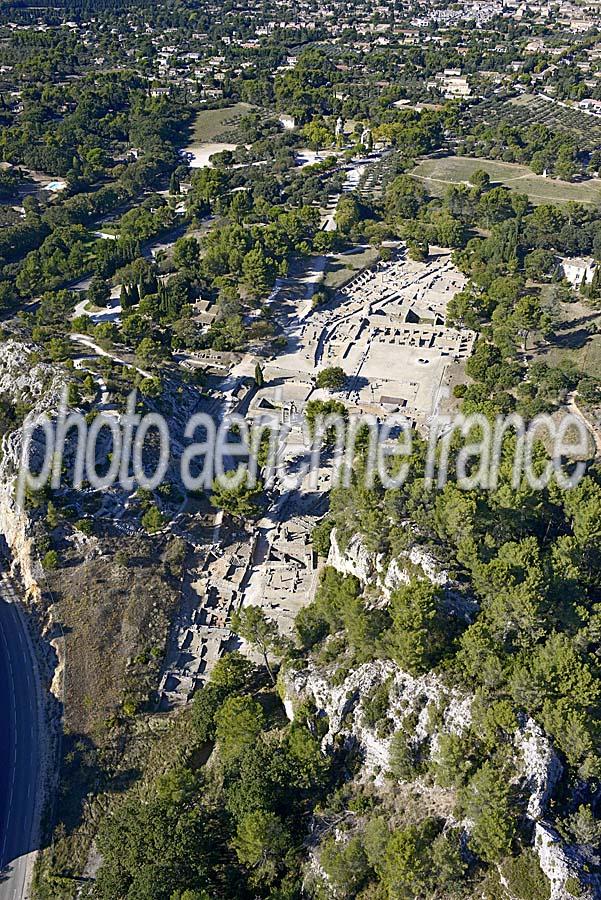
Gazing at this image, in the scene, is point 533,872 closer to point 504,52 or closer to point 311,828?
point 311,828

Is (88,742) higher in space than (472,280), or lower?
lower

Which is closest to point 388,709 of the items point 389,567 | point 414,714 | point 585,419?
point 414,714

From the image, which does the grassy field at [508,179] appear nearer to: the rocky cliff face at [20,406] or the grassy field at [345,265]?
the grassy field at [345,265]

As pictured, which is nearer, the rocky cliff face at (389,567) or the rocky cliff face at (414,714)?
the rocky cliff face at (414,714)

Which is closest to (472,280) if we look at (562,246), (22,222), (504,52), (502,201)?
(562,246)

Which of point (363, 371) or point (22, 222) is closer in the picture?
point (363, 371)

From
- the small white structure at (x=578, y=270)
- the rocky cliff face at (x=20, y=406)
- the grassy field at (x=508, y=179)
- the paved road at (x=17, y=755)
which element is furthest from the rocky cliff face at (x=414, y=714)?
the grassy field at (x=508, y=179)

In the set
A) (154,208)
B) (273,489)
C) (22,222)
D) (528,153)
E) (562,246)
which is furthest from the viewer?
(528,153)

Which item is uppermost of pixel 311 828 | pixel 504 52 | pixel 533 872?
pixel 504 52
